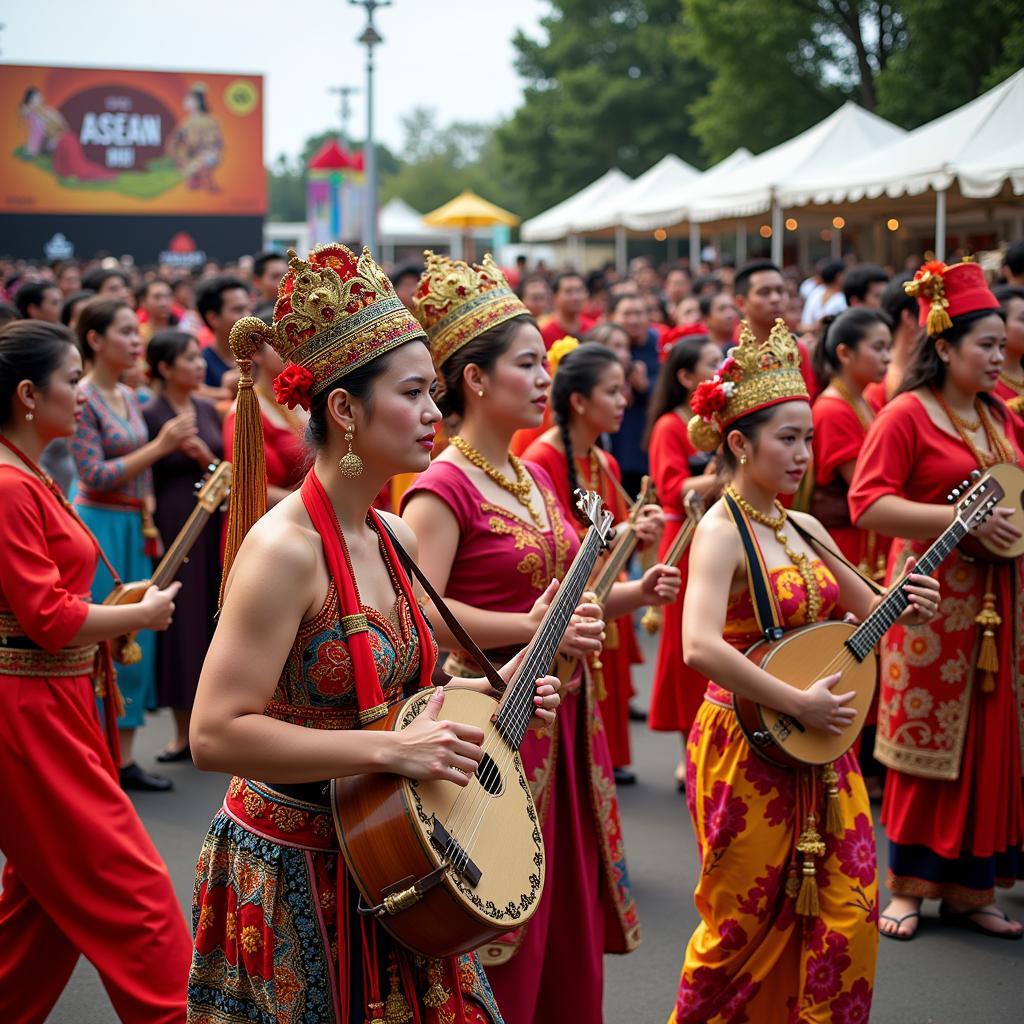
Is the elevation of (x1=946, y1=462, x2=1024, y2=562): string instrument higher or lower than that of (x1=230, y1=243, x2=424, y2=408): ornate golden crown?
lower

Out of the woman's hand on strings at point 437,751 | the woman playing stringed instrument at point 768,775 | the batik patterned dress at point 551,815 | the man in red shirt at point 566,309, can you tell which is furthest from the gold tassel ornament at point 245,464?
the man in red shirt at point 566,309

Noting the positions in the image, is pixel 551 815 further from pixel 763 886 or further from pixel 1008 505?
pixel 1008 505

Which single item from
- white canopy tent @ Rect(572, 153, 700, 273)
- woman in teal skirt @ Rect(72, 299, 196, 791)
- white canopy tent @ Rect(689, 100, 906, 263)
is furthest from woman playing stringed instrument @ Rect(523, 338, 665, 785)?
white canopy tent @ Rect(572, 153, 700, 273)

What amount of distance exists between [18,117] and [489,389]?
3164 cm

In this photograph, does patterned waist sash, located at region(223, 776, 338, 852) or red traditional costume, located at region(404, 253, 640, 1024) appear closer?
patterned waist sash, located at region(223, 776, 338, 852)

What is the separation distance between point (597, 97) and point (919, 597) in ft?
150

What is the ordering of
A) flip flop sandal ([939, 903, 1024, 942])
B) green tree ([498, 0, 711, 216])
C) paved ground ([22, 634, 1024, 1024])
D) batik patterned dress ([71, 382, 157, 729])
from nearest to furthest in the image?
paved ground ([22, 634, 1024, 1024]), flip flop sandal ([939, 903, 1024, 942]), batik patterned dress ([71, 382, 157, 729]), green tree ([498, 0, 711, 216])

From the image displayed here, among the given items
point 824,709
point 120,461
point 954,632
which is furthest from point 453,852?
point 120,461

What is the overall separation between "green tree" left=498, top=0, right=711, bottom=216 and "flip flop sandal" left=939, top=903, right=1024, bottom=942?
4303cm

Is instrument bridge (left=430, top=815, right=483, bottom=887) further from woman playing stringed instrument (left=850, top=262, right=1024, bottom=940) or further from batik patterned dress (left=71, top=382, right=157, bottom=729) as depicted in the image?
batik patterned dress (left=71, top=382, right=157, bottom=729)

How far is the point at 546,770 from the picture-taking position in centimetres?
357

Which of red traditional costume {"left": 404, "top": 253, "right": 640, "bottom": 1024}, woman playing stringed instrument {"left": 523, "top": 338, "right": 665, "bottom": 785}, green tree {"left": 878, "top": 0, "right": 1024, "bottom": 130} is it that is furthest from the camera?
green tree {"left": 878, "top": 0, "right": 1024, "bottom": 130}

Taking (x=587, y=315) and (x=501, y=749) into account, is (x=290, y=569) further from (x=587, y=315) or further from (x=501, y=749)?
(x=587, y=315)

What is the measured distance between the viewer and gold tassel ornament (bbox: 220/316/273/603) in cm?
265
